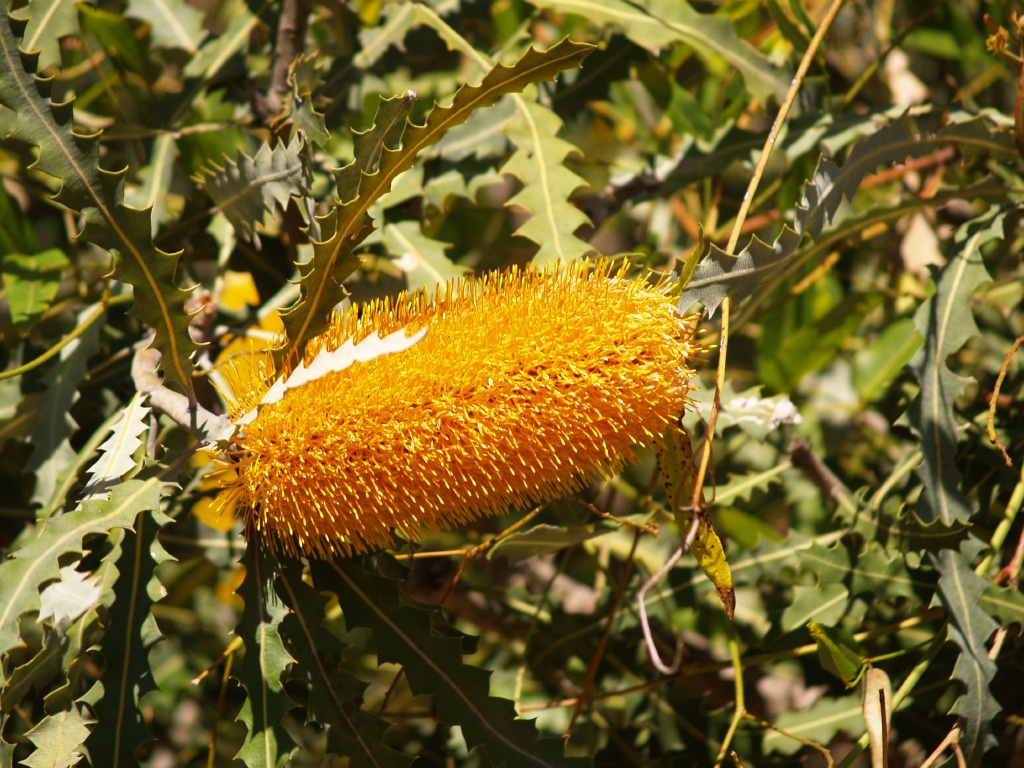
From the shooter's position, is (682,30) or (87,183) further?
(682,30)

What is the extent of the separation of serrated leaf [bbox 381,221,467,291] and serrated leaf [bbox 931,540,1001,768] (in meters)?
0.83

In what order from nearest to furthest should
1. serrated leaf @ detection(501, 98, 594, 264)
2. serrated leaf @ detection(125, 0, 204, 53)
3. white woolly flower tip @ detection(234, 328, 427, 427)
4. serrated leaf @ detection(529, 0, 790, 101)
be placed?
white woolly flower tip @ detection(234, 328, 427, 427), serrated leaf @ detection(501, 98, 594, 264), serrated leaf @ detection(529, 0, 790, 101), serrated leaf @ detection(125, 0, 204, 53)

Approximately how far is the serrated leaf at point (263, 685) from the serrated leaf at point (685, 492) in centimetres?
49

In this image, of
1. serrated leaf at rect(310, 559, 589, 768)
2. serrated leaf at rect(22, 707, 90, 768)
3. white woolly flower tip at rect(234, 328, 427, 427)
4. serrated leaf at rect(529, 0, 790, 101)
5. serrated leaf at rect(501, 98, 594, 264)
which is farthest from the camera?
serrated leaf at rect(529, 0, 790, 101)

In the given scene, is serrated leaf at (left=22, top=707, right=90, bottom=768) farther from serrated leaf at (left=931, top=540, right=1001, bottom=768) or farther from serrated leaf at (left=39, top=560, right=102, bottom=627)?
serrated leaf at (left=931, top=540, right=1001, bottom=768)

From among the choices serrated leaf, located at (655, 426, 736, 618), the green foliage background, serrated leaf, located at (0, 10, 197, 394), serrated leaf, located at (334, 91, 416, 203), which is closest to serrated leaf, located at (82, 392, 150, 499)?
the green foliage background

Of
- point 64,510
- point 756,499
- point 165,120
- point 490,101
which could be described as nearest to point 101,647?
point 64,510

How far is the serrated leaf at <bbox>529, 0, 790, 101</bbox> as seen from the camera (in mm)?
1470

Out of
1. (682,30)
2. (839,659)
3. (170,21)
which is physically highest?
(170,21)

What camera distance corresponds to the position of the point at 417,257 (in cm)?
140

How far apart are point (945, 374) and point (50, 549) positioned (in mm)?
1190

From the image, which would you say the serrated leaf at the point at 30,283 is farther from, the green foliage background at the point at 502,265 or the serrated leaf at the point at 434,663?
the serrated leaf at the point at 434,663

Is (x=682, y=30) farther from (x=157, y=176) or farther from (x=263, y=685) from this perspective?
(x=263, y=685)

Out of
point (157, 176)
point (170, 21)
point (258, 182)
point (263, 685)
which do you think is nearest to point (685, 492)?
point (263, 685)
